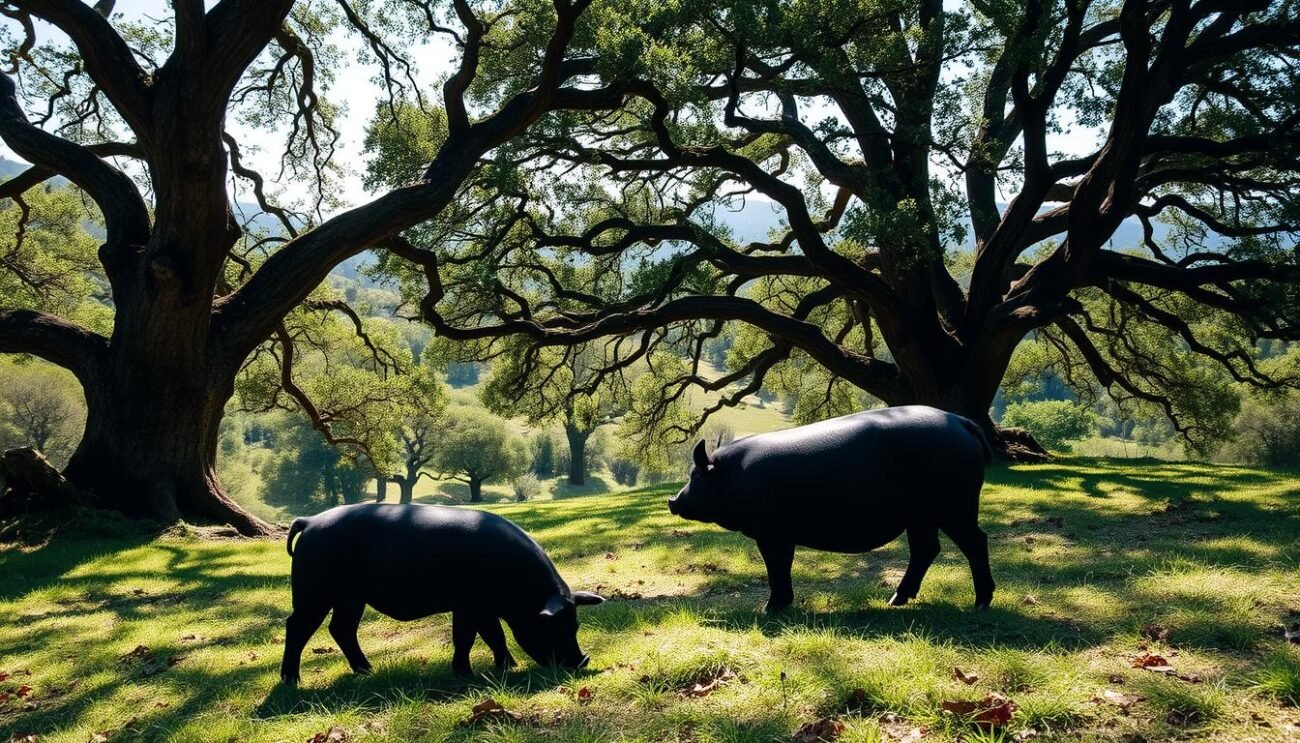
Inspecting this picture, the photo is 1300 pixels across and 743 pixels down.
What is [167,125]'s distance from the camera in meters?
12.5

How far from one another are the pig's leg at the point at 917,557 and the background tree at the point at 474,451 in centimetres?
6675

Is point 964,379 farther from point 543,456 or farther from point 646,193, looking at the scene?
point 543,456

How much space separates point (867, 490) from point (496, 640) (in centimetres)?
318

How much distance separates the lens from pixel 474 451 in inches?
2795

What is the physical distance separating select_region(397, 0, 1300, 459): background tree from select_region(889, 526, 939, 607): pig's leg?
309 inches

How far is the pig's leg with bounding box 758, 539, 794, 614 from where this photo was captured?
6.67 metres

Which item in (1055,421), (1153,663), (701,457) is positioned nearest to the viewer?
(1153,663)

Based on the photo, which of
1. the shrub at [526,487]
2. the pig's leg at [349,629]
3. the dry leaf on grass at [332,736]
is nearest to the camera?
the dry leaf on grass at [332,736]

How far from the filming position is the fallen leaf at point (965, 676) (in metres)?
4.57

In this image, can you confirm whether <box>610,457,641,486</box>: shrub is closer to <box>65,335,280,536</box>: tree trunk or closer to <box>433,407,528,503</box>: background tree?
<box>433,407,528,503</box>: background tree

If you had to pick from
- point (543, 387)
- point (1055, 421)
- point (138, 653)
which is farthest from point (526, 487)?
point (138, 653)

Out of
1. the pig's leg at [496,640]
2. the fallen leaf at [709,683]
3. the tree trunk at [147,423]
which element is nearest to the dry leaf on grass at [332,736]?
the pig's leg at [496,640]

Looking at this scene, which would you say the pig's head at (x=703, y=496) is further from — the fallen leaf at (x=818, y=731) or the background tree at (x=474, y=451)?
the background tree at (x=474, y=451)

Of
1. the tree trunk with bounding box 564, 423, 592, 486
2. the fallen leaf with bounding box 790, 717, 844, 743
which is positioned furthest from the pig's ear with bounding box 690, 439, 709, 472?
the tree trunk with bounding box 564, 423, 592, 486
